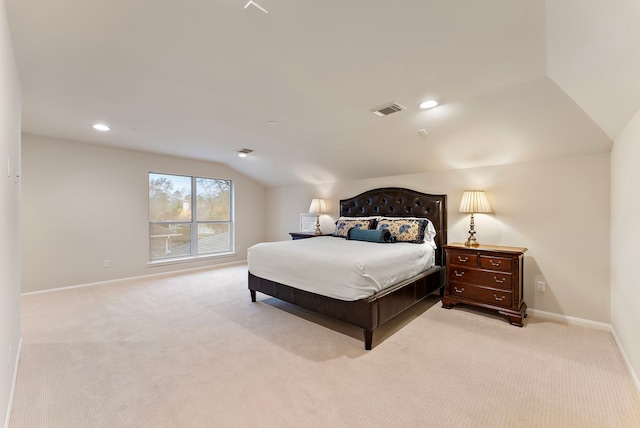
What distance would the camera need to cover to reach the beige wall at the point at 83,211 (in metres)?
4.11

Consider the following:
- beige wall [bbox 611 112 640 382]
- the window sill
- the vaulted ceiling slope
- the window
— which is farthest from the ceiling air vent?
the window sill

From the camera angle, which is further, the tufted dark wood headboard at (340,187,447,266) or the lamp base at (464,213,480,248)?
the tufted dark wood headboard at (340,187,447,266)

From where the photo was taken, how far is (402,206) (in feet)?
14.8

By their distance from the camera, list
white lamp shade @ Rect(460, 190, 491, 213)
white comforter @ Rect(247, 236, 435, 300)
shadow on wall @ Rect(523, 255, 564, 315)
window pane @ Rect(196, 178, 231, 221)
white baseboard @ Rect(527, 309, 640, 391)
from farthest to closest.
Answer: window pane @ Rect(196, 178, 231, 221) < white lamp shade @ Rect(460, 190, 491, 213) < shadow on wall @ Rect(523, 255, 564, 315) < white comforter @ Rect(247, 236, 435, 300) < white baseboard @ Rect(527, 309, 640, 391)

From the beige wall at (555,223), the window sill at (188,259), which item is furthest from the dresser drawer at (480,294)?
the window sill at (188,259)

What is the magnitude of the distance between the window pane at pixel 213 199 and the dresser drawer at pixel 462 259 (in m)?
4.83

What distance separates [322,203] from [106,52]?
404 cm

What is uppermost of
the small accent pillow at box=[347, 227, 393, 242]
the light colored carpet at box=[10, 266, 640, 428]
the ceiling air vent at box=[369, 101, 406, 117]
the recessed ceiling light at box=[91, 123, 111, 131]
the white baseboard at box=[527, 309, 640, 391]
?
the recessed ceiling light at box=[91, 123, 111, 131]

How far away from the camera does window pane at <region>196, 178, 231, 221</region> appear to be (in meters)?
6.02

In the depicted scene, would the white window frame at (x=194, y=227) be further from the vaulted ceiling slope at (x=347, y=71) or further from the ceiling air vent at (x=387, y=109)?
the ceiling air vent at (x=387, y=109)

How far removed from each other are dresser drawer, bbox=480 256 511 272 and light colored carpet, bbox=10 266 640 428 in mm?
590

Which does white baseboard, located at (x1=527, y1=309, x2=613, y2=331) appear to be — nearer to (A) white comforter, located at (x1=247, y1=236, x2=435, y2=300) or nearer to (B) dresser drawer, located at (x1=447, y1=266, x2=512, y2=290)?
(B) dresser drawer, located at (x1=447, y1=266, x2=512, y2=290)

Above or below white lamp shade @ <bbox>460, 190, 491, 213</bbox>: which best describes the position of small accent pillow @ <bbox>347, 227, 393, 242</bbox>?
below

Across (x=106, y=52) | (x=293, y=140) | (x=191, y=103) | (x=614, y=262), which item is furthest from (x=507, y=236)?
(x=106, y=52)
